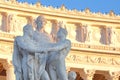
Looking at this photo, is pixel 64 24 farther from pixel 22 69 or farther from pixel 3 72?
pixel 22 69

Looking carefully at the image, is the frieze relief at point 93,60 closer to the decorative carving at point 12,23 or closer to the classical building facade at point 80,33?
the classical building facade at point 80,33

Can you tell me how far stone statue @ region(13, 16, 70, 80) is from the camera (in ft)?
45.1

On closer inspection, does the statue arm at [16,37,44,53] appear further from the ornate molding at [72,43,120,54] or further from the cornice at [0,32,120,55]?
the ornate molding at [72,43,120,54]

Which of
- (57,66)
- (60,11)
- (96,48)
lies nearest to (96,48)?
(96,48)

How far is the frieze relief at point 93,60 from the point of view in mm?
45625

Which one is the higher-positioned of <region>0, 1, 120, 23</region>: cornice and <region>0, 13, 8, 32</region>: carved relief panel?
<region>0, 1, 120, 23</region>: cornice

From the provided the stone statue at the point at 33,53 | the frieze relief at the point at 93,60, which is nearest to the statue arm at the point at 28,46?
the stone statue at the point at 33,53

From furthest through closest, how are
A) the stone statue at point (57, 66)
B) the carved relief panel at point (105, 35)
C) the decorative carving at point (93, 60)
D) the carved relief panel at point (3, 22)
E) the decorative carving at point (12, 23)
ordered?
the carved relief panel at point (105, 35) → the decorative carving at point (93, 60) → the decorative carving at point (12, 23) → the carved relief panel at point (3, 22) → the stone statue at point (57, 66)

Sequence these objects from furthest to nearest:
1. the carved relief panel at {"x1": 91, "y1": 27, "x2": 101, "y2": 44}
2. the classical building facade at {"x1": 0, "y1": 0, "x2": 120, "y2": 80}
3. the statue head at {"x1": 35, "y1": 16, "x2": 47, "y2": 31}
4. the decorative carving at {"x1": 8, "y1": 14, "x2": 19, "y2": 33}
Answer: the carved relief panel at {"x1": 91, "y1": 27, "x2": 101, "y2": 44}
the classical building facade at {"x1": 0, "y1": 0, "x2": 120, "y2": 80}
the decorative carving at {"x1": 8, "y1": 14, "x2": 19, "y2": 33}
the statue head at {"x1": 35, "y1": 16, "x2": 47, "y2": 31}

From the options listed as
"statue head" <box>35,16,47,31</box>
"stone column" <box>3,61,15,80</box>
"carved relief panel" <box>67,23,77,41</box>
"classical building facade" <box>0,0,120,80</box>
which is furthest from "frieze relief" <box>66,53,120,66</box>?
"statue head" <box>35,16,47,31</box>

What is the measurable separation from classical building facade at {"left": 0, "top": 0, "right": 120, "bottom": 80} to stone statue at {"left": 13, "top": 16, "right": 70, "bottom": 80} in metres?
28.9

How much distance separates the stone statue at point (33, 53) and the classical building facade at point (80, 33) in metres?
28.9

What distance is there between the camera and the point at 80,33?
47812mm

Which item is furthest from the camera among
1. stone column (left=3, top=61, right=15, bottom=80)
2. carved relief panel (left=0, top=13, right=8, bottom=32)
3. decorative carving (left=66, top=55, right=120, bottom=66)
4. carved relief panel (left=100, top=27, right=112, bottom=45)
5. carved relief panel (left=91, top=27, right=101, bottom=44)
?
carved relief panel (left=100, top=27, right=112, bottom=45)
